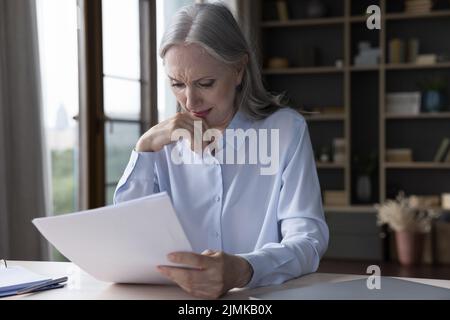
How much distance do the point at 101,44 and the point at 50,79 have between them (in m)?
0.54

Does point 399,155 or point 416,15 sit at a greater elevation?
point 416,15

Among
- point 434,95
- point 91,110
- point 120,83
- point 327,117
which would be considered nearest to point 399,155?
point 434,95

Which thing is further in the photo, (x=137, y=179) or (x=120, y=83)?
(x=120, y=83)

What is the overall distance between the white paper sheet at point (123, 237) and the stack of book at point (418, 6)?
15.6 feet

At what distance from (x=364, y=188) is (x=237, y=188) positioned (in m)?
4.19

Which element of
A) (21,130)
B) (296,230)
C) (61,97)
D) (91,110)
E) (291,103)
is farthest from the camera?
(291,103)

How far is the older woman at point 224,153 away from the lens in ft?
4.86

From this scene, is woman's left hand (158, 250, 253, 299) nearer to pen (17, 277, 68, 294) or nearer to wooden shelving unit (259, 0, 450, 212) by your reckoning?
pen (17, 277, 68, 294)

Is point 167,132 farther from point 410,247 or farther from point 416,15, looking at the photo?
point 416,15

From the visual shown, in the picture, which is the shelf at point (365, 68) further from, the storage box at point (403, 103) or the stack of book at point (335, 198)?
the stack of book at point (335, 198)

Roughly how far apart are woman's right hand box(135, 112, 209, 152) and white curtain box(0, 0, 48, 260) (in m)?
1.23

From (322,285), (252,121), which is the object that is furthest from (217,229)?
(322,285)

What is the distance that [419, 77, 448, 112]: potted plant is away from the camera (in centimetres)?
536

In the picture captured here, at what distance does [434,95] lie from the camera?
5367 mm
